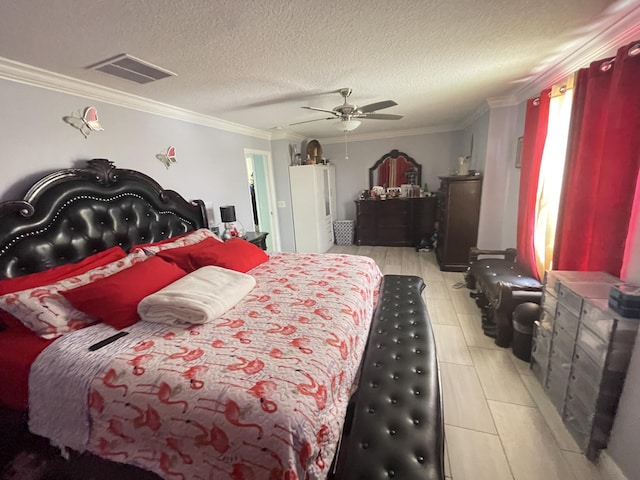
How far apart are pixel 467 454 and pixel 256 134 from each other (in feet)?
14.1

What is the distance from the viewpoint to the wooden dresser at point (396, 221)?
5.23m

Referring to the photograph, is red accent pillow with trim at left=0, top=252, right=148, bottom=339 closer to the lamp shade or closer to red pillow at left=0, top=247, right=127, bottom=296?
red pillow at left=0, top=247, right=127, bottom=296

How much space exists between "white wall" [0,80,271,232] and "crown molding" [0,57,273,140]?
0.04 metres

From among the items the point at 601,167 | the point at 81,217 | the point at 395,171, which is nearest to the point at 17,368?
the point at 81,217

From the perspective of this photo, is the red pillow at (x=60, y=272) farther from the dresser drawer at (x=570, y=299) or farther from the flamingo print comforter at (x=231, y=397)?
the dresser drawer at (x=570, y=299)

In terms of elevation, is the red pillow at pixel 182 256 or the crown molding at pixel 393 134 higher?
the crown molding at pixel 393 134

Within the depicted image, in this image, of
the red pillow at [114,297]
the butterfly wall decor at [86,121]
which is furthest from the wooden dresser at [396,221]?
the red pillow at [114,297]

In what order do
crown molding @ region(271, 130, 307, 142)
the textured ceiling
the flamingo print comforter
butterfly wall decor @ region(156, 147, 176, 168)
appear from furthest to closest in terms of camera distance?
crown molding @ region(271, 130, 307, 142), butterfly wall decor @ region(156, 147, 176, 168), the textured ceiling, the flamingo print comforter

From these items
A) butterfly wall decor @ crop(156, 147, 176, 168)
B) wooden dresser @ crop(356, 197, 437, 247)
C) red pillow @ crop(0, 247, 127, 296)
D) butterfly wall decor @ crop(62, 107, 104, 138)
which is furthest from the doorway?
red pillow @ crop(0, 247, 127, 296)

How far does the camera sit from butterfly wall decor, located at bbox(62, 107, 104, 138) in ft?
6.38

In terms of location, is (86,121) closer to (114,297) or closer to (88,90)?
(88,90)

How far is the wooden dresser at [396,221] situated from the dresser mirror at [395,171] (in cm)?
50

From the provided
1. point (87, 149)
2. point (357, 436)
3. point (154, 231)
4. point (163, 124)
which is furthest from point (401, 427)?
point (163, 124)

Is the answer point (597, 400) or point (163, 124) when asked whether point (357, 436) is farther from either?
point (163, 124)
